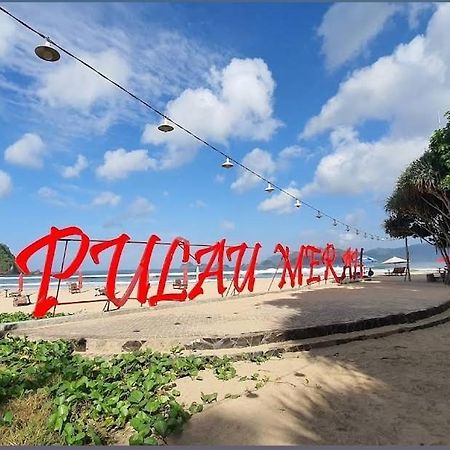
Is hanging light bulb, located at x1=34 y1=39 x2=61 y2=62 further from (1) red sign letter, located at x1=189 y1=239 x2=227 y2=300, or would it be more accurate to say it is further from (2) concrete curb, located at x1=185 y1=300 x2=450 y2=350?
(1) red sign letter, located at x1=189 y1=239 x2=227 y2=300

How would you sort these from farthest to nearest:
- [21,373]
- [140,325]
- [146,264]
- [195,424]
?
[146,264]
[140,325]
[21,373]
[195,424]

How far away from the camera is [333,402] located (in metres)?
4.05

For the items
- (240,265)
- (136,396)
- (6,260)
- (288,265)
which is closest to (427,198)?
(288,265)

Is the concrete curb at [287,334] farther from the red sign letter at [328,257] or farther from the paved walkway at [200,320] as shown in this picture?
the red sign letter at [328,257]

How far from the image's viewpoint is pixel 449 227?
62.1 ft

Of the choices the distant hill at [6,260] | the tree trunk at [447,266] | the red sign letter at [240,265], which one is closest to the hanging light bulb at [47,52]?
the red sign letter at [240,265]

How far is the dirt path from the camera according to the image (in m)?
3.32

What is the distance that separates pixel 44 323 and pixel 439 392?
25.4ft

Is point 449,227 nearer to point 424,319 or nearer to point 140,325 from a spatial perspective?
point 424,319

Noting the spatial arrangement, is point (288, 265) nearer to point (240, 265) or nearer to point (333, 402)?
point (240, 265)

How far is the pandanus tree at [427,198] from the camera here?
14.7 metres

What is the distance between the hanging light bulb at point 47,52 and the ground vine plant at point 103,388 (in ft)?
15.1

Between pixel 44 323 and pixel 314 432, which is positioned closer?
pixel 314 432

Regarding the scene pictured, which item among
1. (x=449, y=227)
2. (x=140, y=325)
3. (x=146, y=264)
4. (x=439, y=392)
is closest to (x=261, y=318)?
(x=140, y=325)
